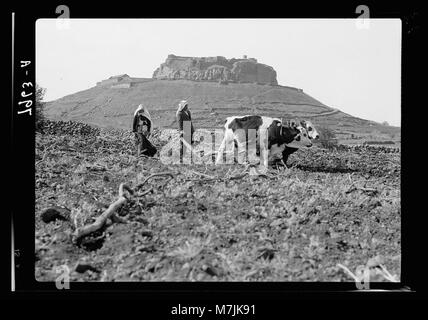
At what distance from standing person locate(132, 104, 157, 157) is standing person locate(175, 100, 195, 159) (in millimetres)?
416

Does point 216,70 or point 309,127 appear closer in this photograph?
point 216,70

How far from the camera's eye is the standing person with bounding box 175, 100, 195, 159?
665cm

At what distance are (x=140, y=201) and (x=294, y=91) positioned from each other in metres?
2.55

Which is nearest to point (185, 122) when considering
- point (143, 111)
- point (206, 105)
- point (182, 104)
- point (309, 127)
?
point (182, 104)

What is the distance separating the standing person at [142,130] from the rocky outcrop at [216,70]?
558mm

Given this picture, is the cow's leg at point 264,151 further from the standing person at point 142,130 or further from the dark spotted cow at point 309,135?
the standing person at point 142,130

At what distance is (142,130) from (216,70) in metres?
1.38

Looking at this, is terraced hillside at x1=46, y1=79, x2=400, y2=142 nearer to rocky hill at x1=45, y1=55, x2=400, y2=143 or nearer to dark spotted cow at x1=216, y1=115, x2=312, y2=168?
rocky hill at x1=45, y1=55, x2=400, y2=143

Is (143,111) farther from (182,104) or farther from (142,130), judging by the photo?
(182,104)

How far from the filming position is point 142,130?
675 centimetres

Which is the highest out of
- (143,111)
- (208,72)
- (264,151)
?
(208,72)

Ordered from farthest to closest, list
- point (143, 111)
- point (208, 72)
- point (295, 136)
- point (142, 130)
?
point (295, 136)
point (142, 130)
point (143, 111)
point (208, 72)
